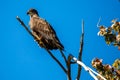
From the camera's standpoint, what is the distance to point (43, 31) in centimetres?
777

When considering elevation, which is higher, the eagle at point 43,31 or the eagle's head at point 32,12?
the eagle's head at point 32,12

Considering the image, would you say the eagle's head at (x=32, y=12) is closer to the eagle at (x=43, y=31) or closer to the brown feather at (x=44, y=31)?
the eagle at (x=43, y=31)

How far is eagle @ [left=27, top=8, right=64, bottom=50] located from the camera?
271 inches

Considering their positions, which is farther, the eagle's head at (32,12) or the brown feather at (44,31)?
the eagle's head at (32,12)

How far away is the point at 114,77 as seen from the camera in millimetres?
8258

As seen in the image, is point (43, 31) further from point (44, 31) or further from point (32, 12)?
point (32, 12)

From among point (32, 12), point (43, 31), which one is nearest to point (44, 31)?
point (43, 31)

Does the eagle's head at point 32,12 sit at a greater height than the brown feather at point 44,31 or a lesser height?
greater

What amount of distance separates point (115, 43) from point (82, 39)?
5023mm

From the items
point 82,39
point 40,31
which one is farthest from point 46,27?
point 82,39

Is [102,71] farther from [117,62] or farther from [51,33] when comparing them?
[51,33]

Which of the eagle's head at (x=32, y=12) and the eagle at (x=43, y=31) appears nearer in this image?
the eagle at (x=43, y=31)

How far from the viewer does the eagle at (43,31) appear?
6891mm

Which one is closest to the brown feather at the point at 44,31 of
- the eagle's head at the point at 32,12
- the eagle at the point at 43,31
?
the eagle at the point at 43,31
